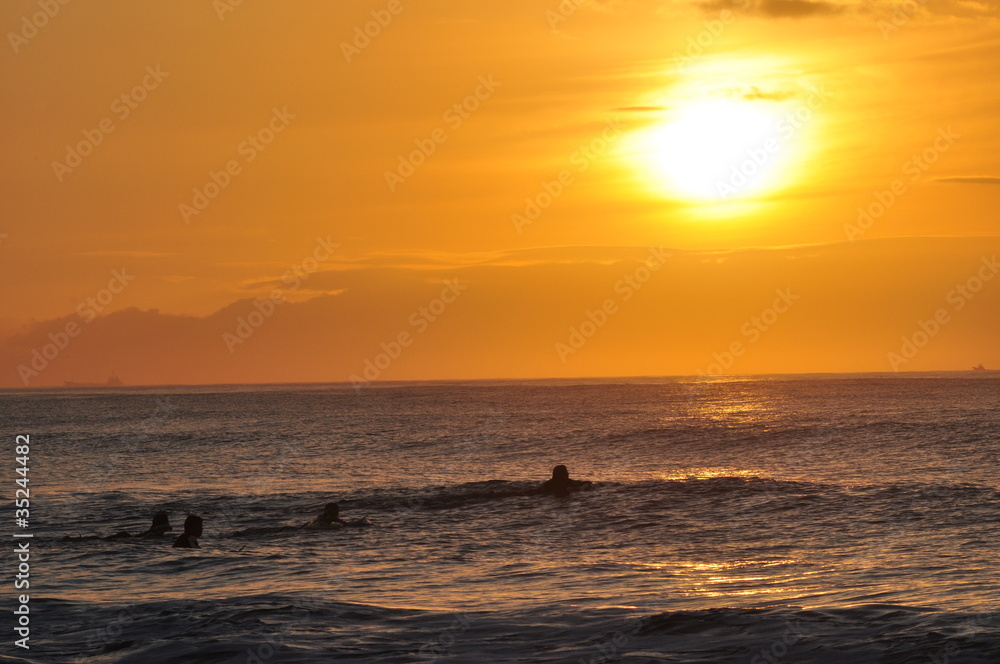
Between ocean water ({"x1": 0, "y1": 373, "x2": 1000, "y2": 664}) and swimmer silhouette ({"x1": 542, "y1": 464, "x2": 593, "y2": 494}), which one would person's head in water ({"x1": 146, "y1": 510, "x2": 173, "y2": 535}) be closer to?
ocean water ({"x1": 0, "y1": 373, "x2": 1000, "y2": 664})

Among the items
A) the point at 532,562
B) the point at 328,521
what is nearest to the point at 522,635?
the point at 532,562

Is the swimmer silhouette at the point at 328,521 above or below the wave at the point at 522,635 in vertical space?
above

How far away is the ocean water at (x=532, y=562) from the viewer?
1548cm

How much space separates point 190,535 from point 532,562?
367 inches

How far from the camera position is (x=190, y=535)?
85.1 feet

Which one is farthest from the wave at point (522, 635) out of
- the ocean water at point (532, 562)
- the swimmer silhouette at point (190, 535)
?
the swimmer silhouette at point (190, 535)

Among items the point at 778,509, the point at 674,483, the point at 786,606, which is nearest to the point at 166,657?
the point at 786,606

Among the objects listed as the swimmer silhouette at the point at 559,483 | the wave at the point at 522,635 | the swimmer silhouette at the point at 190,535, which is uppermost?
the swimmer silhouette at the point at 559,483

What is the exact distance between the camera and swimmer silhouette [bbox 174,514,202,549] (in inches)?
1007

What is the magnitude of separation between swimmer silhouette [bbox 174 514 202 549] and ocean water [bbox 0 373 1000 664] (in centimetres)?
41

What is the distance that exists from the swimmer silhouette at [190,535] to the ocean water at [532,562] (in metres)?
0.41

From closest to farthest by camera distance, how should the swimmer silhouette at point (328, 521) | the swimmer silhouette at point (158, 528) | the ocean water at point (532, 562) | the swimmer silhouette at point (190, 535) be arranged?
1. the ocean water at point (532, 562)
2. the swimmer silhouette at point (190, 535)
3. the swimmer silhouette at point (158, 528)
4. the swimmer silhouette at point (328, 521)

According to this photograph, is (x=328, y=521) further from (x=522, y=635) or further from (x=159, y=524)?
(x=522, y=635)

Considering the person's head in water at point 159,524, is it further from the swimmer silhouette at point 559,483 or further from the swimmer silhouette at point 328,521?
the swimmer silhouette at point 559,483
